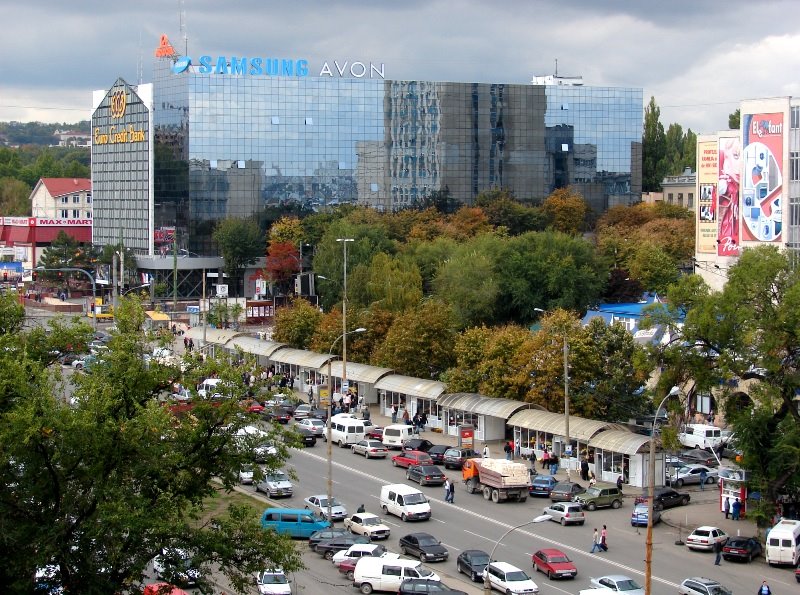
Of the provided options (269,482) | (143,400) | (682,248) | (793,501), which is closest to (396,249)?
(682,248)

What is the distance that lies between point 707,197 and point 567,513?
179 feet

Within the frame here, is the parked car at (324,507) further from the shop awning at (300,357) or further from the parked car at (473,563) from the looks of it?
the shop awning at (300,357)

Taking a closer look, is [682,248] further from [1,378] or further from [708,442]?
[1,378]

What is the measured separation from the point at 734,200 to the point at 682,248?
33002mm

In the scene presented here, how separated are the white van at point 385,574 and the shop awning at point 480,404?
21.9 meters

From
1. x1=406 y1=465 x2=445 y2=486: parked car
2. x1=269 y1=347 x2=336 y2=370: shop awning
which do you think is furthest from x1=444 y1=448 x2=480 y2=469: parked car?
x1=269 y1=347 x2=336 y2=370: shop awning

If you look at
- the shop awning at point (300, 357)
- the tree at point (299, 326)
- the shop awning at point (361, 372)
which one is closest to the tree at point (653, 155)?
the tree at point (299, 326)

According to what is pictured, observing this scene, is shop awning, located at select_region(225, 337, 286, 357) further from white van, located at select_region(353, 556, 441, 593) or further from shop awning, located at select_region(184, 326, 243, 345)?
white van, located at select_region(353, 556, 441, 593)

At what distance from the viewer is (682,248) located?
118 meters

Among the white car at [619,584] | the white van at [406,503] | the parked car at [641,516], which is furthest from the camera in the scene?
the white van at [406,503]

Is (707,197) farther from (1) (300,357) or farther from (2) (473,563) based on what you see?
(2) (473,563)

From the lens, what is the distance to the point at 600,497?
50281 millimetres

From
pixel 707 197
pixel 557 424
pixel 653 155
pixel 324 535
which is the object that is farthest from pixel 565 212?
pixel 324 535

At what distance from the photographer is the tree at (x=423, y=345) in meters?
73.4
